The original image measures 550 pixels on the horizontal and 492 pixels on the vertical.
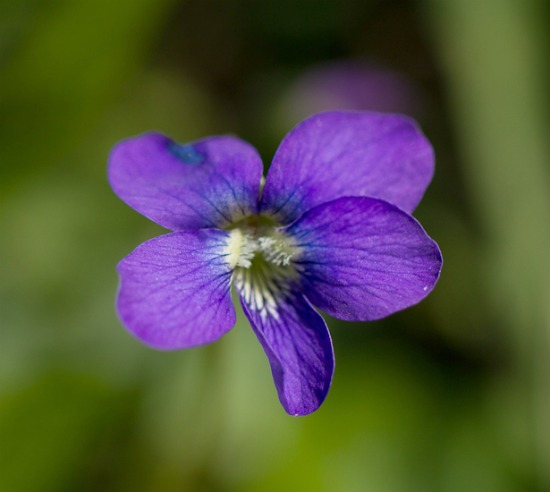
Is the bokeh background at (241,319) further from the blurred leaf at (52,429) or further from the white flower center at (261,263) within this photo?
the white flower center at (261,263)

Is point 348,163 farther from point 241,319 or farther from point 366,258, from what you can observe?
point 241,319

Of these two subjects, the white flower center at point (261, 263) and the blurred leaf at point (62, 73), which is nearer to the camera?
the white flower center at point (261, 263)

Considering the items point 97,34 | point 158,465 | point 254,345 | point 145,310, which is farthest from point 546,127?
point 145,310

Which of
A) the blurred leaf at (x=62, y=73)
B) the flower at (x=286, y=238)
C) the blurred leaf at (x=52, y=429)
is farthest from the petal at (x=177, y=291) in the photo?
the blurred leaf at (x=62, y=73)

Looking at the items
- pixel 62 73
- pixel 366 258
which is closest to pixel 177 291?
pixel 366 258

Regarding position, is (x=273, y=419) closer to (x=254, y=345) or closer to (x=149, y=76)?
(x=254, y=345)

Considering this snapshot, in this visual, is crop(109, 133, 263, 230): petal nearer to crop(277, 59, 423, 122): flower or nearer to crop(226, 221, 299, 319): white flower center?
crop(226, 221, 299, 319): white flower center

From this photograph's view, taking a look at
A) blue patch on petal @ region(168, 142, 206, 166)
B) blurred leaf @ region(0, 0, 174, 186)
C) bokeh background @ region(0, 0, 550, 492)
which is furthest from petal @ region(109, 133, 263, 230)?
blurred leaf @ region(0, 0, 174, 186)

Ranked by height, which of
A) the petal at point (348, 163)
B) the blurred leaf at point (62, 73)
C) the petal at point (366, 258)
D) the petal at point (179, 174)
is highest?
the blurred leaf at point (62, 73)
